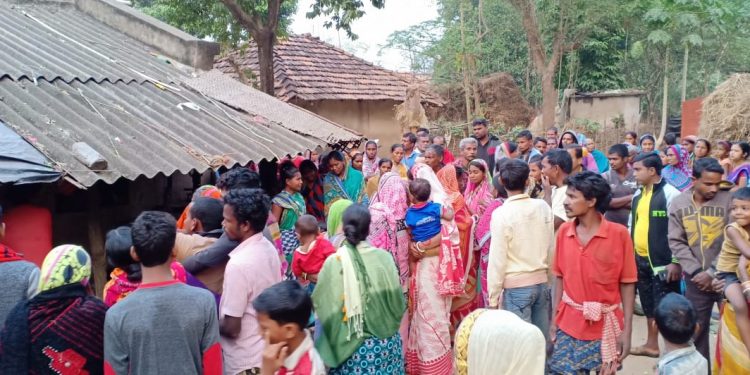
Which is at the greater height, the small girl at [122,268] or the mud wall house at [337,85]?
the mud wall house at [337,85]

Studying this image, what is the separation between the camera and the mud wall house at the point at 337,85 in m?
14.5

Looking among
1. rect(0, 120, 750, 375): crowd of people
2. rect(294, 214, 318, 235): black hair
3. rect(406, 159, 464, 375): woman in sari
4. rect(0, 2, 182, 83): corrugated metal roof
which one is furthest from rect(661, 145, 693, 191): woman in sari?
rect(0, 2, 182, 83): corrugated metal roof

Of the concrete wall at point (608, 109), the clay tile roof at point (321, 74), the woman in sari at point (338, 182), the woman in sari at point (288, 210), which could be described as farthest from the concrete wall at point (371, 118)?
the woman in sari at point (288, 210)

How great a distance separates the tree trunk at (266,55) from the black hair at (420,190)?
6416mm

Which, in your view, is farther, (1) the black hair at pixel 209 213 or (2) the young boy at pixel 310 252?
(2) the young boy at pixel 310 252

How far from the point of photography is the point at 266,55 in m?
10.8

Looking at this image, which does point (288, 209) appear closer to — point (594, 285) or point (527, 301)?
point (527, 301)

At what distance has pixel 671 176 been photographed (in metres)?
8.13

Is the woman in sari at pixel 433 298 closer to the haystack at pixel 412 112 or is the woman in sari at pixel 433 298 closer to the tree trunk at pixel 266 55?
the tree trunk at pixel 266 55

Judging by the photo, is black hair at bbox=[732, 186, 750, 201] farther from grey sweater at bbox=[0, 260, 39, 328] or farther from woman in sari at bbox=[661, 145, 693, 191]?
woman in sari at bbox=[661, 145, 693, 191]

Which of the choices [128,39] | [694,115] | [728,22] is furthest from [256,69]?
[728,22]

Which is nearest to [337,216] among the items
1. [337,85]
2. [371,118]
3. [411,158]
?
[411,158]

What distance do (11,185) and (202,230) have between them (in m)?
1.60

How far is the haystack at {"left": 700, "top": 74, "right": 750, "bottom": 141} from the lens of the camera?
1314 cm
